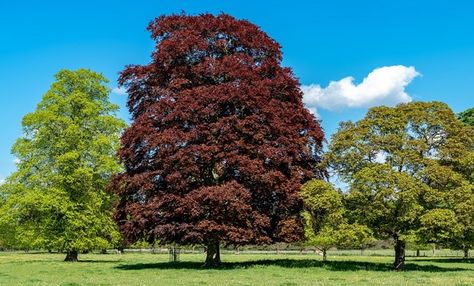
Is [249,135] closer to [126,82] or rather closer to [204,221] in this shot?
[204,221]

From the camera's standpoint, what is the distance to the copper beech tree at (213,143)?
33156 millimetres

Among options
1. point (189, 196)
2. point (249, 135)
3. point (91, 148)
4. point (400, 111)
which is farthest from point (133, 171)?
point (400, 111)

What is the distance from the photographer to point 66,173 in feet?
156

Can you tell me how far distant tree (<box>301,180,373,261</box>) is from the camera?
32.6 m

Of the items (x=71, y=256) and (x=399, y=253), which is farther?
(x=71, y=256)

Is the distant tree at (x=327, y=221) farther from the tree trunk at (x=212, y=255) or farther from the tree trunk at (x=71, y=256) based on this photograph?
the tree trunk at (x=71, y=256)

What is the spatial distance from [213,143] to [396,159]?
11.2 meters

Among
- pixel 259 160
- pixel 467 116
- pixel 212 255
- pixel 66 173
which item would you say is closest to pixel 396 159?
pixel 259 160

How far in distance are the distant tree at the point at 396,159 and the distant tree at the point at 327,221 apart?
92cm

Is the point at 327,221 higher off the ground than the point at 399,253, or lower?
higher

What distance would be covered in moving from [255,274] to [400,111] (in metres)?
14.3

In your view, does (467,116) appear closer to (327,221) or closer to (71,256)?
(327,221)


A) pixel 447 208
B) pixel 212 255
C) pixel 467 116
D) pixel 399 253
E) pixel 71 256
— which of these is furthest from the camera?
pixel 467 116

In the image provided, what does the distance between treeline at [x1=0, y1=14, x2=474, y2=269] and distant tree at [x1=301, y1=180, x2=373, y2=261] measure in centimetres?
9
